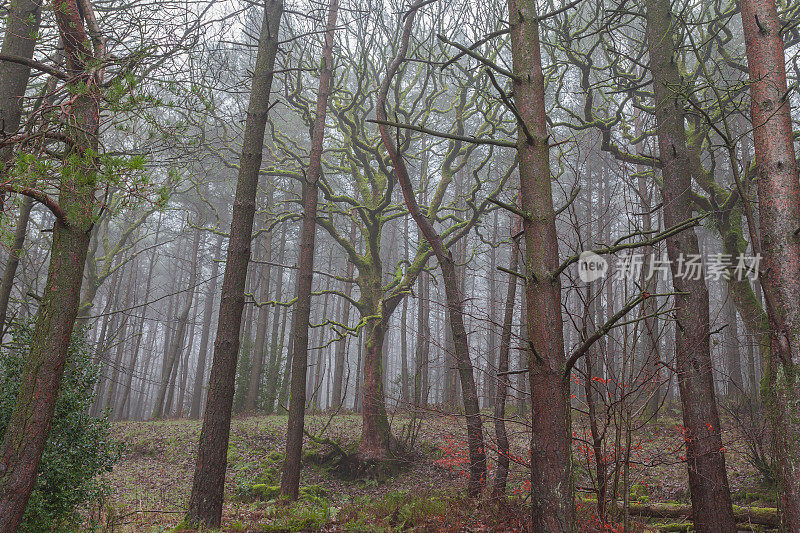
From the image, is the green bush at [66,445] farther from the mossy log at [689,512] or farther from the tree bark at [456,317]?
the mossy log at [689,512]

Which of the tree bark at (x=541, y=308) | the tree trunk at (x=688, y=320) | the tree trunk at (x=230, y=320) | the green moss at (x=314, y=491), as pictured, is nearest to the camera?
the tree bark at (x=541, y=308)

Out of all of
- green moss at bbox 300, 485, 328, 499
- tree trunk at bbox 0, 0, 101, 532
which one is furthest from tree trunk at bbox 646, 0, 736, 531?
green moss at bbox 300, 485, 328, 499

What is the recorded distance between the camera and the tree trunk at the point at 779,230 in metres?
3.94

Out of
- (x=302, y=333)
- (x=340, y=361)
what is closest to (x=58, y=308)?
(x=302, y=333)

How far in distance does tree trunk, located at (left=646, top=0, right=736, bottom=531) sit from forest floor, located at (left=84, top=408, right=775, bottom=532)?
0.44 meters

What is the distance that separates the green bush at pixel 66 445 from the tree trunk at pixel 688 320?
6959 mm

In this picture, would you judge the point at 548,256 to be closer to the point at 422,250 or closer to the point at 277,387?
the point at 422,250

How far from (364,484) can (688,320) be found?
774 cm

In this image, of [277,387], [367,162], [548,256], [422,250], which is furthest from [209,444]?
[277,387]

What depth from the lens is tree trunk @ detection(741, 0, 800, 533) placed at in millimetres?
3936

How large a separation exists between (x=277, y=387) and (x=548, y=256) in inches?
696

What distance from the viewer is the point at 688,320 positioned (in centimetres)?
559

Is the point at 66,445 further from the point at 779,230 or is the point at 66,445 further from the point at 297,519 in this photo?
the point at 779,230

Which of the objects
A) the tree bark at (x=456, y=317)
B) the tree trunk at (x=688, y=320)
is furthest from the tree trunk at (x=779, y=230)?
the tree bark at (x=456, y=317)
